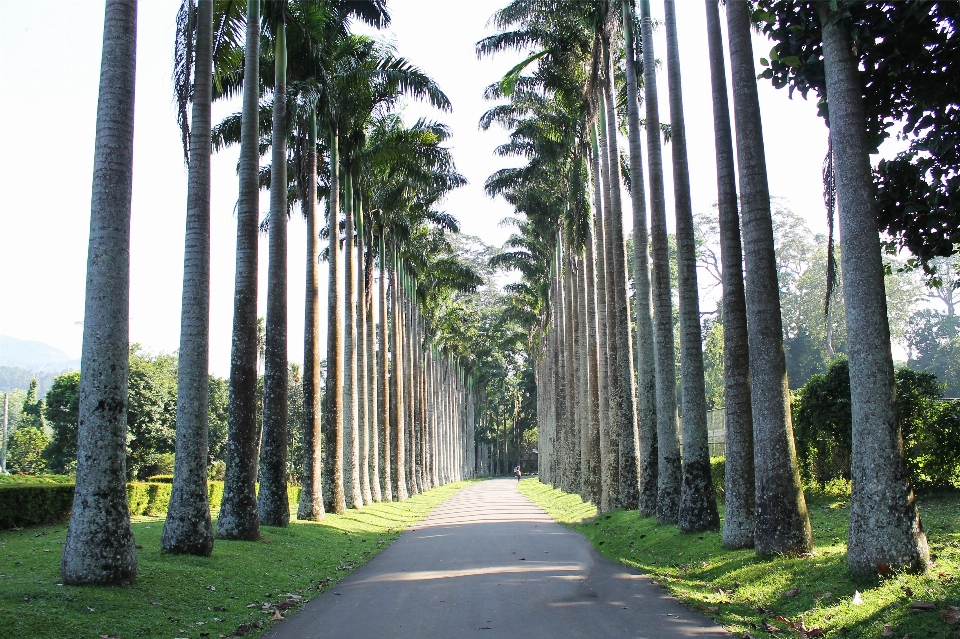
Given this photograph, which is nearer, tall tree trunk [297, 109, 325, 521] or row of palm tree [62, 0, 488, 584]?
row of palm tree [62, 0, 488, 584]

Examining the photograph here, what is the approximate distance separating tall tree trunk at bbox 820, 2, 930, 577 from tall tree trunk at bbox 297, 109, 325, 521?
15412 millimetres

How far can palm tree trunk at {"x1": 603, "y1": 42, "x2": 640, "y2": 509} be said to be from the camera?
21797 mm

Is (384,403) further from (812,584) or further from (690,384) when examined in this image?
(812,584)

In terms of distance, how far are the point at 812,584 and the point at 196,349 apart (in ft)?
32.8

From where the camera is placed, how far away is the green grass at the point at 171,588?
7766mm

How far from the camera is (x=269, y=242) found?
18797 mm

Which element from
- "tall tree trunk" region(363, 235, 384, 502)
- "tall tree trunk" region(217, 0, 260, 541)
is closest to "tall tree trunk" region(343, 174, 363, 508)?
"tall tree trunk" region(363, 235, 384, 502)

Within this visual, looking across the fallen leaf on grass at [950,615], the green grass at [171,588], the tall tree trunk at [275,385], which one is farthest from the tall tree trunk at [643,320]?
the fallen leaf on grass at [950,615]

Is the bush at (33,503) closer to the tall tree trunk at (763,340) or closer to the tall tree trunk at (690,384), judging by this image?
the tall tree trunk at (690,384)

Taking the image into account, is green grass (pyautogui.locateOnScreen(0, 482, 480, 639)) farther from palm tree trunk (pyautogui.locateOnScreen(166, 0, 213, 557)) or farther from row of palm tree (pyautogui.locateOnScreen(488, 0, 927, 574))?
row of palm tree (pyautogui.locateOnScreen(488, 0, 927, 574))

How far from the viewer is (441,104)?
25641mm

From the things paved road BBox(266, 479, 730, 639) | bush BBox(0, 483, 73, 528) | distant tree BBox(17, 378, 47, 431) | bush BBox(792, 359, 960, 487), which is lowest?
paved road BBox(266, 479, 730, 639)

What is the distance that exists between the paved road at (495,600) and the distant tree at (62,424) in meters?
35.0

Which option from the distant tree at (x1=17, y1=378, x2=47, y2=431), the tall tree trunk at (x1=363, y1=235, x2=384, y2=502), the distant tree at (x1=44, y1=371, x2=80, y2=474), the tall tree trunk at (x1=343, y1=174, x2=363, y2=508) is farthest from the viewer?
the distant tree at (x1=17, y1=378, x2=47, y2=431)
